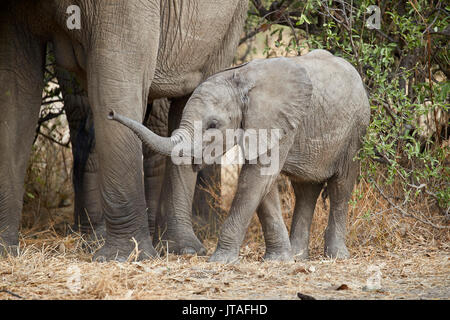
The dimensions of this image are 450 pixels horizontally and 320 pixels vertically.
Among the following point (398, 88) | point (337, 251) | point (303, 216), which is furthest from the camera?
point (398, 88)

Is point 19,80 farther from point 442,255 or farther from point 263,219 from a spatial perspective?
point 442,255

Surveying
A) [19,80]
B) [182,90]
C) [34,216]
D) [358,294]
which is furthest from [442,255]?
[34,216]

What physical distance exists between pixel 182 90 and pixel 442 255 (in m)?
1.92

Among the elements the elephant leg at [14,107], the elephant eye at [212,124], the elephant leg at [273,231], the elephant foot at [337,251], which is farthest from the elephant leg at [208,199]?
the elephant eye at [212,124]

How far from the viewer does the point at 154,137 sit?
4316mm

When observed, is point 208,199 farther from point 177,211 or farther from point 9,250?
point 9,250

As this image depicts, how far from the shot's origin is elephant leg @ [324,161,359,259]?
5.34 meters

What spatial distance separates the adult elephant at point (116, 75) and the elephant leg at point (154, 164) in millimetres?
762

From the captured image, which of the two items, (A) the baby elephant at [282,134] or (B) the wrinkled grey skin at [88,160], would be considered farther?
(B) the wrinkled grey skin at [88,160]

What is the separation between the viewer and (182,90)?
561 centimetres

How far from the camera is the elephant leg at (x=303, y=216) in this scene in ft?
17.6

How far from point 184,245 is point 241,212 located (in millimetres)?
976

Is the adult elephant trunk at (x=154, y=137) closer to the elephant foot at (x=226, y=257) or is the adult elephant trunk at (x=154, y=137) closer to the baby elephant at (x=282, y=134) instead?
the baby elephant at (x=282, y=134)

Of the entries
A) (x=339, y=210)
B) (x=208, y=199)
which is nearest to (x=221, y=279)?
(x=339, y=210)
